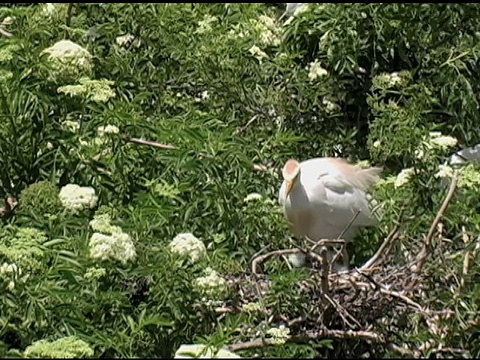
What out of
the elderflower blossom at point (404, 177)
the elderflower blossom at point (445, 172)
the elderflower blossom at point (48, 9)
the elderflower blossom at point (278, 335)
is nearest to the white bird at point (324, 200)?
the elderflower blossom at point (404, 177)

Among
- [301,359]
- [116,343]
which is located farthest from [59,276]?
[301,359]

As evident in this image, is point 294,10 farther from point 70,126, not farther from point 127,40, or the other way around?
point 70,126

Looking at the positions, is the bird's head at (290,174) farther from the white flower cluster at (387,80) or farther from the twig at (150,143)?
the white flower cluster at (387,80)

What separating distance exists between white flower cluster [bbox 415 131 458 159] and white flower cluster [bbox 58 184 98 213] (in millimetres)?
706

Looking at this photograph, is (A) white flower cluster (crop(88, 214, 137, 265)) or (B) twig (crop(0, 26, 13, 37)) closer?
(A) white flower cluster (crop(88, 214, 137, 265))

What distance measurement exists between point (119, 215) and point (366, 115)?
3.52 feet

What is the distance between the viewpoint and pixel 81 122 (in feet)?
8.10

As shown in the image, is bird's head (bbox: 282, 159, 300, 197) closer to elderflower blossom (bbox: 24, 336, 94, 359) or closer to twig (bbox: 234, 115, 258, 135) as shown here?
twig (bbox: 234, 115, 258, 135)

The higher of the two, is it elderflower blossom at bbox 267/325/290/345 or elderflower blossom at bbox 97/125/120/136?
elderflower blossom at bbox 97/125/120/136

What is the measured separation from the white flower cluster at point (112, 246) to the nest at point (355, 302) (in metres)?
0.25

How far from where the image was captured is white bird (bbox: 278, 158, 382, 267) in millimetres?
2539

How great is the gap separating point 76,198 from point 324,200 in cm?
64

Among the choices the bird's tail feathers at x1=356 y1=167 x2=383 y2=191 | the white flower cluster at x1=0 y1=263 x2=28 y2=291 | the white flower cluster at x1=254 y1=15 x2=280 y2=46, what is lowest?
the bird's tail feathers at x1=356 y1=167 x2=383 y2=191

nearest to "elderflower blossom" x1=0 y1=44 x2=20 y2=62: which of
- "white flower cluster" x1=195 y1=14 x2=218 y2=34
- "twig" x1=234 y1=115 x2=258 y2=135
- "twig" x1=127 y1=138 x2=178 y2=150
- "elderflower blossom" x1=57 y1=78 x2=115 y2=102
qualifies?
"elderflower blossom" x1=57 y1=78 x2=115 y2=102
